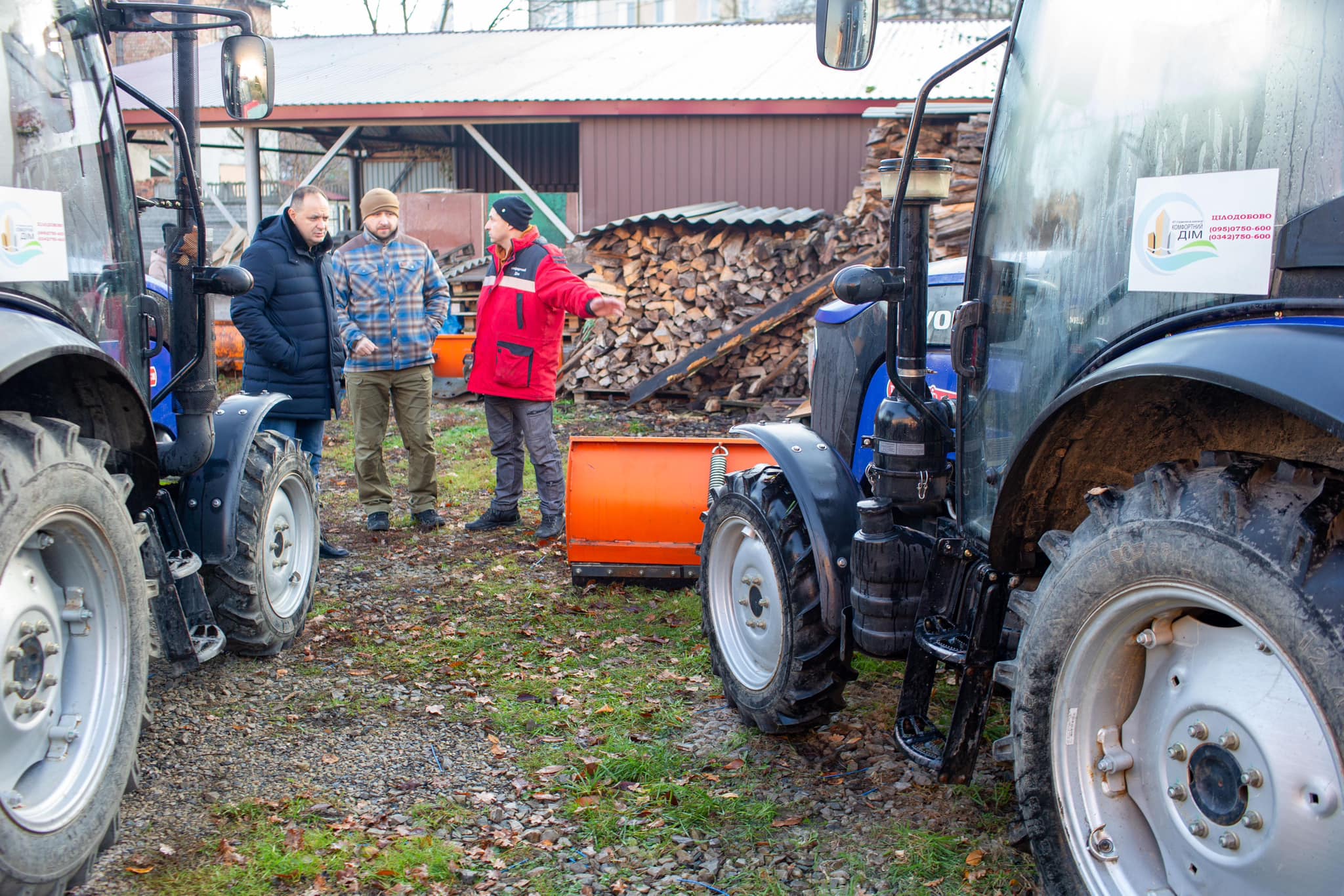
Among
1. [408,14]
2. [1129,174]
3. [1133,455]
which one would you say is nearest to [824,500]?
[1133,455]

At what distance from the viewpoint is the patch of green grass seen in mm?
2943

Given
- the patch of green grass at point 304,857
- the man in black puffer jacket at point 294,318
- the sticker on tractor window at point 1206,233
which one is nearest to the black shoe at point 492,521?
the man in black puffer jacket at point 294,318

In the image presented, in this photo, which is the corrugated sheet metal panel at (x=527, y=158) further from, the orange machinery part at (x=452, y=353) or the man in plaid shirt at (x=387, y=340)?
the man in plaid shirt at (x=387, y=340)

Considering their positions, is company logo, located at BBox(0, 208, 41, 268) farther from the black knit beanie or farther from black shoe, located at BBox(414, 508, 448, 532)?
black shoe, located at BBox(414, 508, 448, 532)

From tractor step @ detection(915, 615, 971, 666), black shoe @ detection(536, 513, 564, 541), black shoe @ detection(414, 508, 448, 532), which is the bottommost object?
black shoe @ detection(414, 508, 448, 532)

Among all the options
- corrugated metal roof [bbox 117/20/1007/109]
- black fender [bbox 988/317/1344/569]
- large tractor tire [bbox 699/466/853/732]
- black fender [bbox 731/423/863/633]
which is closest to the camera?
black fender [bbox 988/317/1344/569]

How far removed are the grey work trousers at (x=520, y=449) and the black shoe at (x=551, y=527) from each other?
0.08 feet

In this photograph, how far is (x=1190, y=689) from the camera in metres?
2.11

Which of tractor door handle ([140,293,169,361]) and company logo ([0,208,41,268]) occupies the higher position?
company logo ([0,208,41,268])

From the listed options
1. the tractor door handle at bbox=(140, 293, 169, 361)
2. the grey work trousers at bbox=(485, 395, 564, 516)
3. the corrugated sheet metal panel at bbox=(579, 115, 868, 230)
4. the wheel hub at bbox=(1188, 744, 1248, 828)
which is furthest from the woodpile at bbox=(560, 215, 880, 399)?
the wheel hub at bbox=(1188, 744, 1248, 828)

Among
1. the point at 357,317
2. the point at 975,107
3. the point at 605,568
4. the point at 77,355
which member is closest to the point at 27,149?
the point at 77,355

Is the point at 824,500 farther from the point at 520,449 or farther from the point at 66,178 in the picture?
the point at 520,449

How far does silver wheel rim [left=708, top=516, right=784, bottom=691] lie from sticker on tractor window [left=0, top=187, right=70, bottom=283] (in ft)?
7.32

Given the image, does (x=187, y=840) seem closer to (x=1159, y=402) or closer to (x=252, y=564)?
(x=252, y=564)
